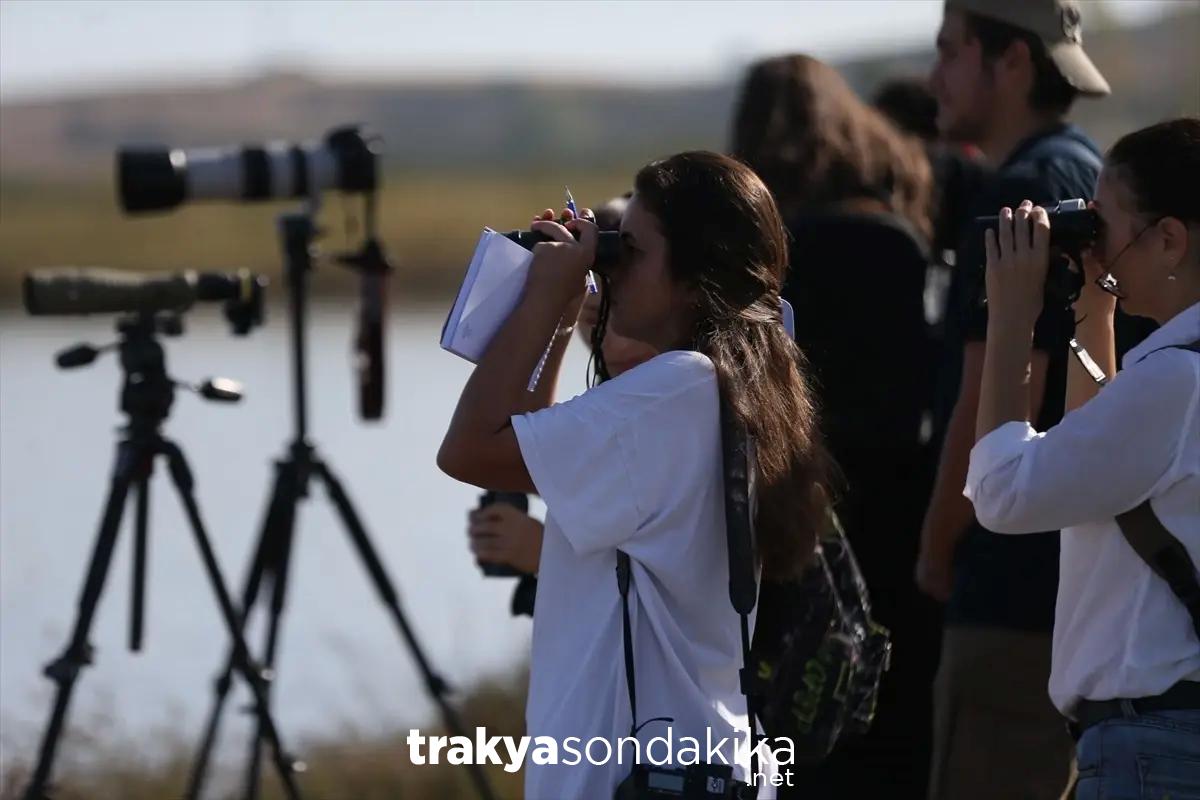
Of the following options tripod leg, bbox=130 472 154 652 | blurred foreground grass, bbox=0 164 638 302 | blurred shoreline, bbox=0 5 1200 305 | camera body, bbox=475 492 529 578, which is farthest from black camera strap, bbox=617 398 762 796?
blurred foreground grass, bbox=0 164 638 302

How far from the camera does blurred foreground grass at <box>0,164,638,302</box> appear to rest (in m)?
24.1

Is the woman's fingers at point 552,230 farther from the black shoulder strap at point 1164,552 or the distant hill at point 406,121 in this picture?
the distant hill at point 406,121

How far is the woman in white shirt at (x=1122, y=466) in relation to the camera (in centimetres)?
236

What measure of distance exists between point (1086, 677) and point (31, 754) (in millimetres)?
2686

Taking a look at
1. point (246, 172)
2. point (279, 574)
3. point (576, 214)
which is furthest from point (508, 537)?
point (246, 172)

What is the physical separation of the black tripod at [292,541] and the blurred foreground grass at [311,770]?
0.29m

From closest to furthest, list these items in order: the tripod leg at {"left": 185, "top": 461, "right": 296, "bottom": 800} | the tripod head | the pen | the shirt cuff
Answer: the shirt cuff, the pen, the tripod head, the tripod leg at {"left": 185, "top": 461, "right": 296, "bottom": 800}

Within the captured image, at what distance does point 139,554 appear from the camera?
3.95m

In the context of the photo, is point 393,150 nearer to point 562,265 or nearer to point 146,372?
point 146,372

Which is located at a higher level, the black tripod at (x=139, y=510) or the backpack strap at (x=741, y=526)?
the backpack strap at (x=741, y=526)

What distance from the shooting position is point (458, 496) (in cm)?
824

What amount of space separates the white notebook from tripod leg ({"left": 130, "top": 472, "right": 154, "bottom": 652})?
163cm

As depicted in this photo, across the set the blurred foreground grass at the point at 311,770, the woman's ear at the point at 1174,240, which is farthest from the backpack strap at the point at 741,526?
the blurred foreground grass at the point at 311,770

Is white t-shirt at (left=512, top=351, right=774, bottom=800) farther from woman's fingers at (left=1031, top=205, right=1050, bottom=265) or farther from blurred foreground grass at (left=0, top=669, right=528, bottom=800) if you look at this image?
blurred foreground grass at (left=0, top=669, right=528, bottom=800)
